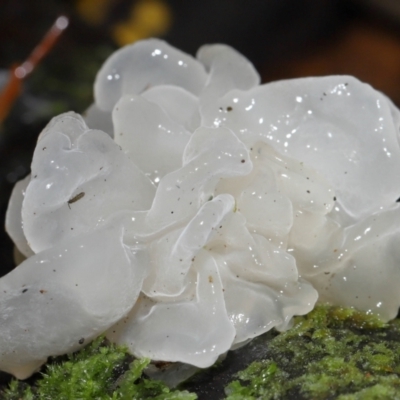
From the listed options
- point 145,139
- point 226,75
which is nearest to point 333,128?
point 226,75

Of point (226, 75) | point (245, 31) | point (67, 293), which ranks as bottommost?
point (245, 31)

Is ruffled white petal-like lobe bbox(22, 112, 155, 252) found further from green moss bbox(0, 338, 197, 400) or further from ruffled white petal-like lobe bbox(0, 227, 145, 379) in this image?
green moss bbox(0, 338, 197, 400)

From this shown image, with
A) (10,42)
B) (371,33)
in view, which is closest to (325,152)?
(10,42)

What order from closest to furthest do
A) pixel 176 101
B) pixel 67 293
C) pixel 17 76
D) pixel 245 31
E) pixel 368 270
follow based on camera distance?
pixel 67 293 → pixel 368 270 → pixel 176 101 → pixel 17 76 → pixel 245 31

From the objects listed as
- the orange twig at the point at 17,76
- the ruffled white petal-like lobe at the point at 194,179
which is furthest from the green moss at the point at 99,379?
the orange twig at the point at 17,76

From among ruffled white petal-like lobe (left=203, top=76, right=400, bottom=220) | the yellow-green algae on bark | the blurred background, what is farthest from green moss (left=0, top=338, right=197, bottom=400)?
the blurred background

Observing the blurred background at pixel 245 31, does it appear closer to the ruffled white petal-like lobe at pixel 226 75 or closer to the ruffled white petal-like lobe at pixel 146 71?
the ruffled white petal-like lobe at pixel 146 71

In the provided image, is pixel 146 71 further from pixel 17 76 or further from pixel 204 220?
pixel 17 76
